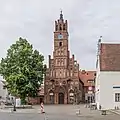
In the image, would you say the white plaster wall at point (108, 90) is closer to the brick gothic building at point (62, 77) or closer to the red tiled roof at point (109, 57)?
the red tiled roof at point (109, 57)

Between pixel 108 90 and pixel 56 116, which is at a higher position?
pixel 108 90

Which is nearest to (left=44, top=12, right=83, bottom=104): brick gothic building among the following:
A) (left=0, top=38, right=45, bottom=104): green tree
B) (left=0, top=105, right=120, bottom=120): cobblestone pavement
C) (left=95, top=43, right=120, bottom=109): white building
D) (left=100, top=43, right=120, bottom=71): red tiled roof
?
(left=0, top=38, right=45, bottom=104): green tree

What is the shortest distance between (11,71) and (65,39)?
4621 centimetres

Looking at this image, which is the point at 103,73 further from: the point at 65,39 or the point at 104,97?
Answer: the point at 65,39

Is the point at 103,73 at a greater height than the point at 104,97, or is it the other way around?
the point at 103,73

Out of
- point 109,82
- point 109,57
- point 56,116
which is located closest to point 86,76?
point 109,57

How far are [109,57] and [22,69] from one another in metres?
22.5

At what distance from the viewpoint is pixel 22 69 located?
258ft

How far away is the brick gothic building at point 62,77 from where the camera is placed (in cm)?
12075

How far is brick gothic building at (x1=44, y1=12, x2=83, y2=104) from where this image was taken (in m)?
121

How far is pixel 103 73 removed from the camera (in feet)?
202

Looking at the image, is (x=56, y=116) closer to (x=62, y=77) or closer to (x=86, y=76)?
(x=62, y=77)

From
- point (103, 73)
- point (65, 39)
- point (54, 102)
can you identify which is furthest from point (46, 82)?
point (103, 73)

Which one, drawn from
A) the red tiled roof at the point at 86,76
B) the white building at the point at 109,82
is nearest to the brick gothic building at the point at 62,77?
the red tiled roof at the point at 86,76
